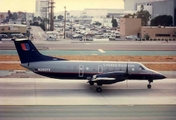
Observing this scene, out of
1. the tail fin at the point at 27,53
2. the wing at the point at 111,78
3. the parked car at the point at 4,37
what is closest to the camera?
the wing at the point at 111,78

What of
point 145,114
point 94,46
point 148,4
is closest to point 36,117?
point 145,114

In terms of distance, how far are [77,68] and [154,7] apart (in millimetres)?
6603

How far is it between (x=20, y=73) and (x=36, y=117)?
6.54 metres

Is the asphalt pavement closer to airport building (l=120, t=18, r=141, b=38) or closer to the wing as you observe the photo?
the wing

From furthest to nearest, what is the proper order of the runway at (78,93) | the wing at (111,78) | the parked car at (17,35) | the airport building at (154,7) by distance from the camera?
the airport building at (154,7)
the parked car at (17,35)
the wing at (111,78)
the runway at (78,93)

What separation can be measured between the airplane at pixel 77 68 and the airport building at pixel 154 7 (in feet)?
15.9

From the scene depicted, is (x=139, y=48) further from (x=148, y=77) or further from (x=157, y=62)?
(x=148, y=77)

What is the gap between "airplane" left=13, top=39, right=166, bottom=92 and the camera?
37.9 ft

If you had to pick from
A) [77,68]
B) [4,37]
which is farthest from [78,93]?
[4,37]

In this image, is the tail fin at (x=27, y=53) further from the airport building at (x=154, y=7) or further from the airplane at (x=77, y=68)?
the airport building at (x=154, y=7)

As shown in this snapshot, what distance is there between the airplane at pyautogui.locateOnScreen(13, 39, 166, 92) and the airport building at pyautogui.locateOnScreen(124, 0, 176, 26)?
4852 millimetres

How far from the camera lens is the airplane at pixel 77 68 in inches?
455

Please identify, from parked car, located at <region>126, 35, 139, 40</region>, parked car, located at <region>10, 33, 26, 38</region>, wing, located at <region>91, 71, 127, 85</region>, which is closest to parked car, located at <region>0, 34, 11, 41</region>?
parked car, located at <region>10, 33, 26, 38</region>

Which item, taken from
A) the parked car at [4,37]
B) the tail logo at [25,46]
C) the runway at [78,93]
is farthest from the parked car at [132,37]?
the tail logo at [25,46]
